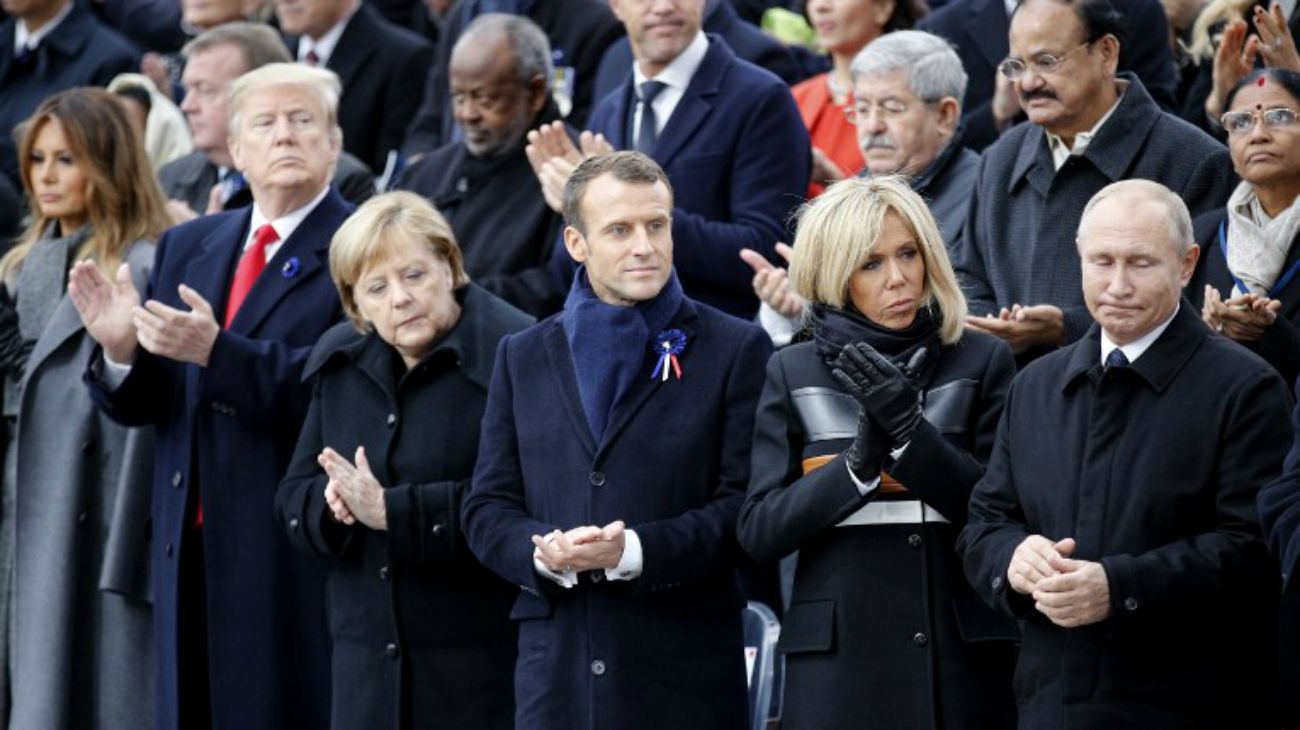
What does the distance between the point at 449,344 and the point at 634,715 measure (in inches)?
55.8

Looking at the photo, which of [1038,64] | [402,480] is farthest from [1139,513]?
[402,480]

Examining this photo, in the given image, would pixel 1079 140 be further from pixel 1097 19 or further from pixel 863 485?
pixel 863 485

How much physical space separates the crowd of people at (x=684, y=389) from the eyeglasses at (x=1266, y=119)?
1cm

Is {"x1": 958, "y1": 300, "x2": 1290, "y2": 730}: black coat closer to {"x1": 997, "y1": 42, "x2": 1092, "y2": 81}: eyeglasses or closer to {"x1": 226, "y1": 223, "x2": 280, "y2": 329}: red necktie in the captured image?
{"x1": 997, "y1": 42, "x2": 1092, "y2": 81}: eyeglasses

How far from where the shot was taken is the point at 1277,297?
6.13 m

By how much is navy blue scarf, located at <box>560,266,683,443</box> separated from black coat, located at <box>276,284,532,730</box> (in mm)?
647

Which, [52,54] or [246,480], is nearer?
[246,480]

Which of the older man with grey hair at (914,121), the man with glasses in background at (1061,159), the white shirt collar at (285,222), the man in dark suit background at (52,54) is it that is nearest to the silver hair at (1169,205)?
the man with glasses in background at (1061,159)

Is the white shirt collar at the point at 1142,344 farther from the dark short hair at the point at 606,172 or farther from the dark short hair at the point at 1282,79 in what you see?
the dark short hair at the point at 606,172

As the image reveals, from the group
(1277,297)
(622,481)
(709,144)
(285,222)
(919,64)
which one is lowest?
(622,481)

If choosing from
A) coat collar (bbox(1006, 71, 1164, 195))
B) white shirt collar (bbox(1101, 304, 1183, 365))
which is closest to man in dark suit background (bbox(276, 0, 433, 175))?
coat collar (bbox(1006, 71, 1164, 195))

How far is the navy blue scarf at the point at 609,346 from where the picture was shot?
6121mm

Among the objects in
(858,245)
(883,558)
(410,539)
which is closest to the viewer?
Result: (883,558)

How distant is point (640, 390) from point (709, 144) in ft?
5.95
